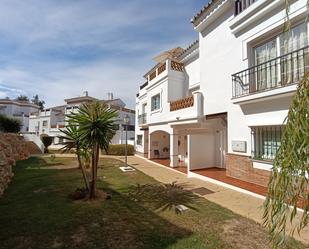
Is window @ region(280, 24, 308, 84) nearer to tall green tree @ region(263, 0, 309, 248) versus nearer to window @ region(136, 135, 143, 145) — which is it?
tall green tree @ region(263, 0, 309, 248)

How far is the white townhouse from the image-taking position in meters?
8.85

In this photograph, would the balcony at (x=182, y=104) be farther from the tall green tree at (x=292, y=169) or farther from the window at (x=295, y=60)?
the tall green tree at (x=292, y=169)

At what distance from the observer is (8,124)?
30641mm

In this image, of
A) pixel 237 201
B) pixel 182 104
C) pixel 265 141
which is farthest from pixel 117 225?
pixel 182 104

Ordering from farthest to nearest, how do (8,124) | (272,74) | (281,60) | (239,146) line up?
(8,124) < (239,146) < (272,74) < (281,60)

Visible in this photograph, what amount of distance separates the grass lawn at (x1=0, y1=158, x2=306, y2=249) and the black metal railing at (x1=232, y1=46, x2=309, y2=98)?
18.9 feet

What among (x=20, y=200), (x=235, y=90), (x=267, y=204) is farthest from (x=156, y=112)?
(x=267, y=204)

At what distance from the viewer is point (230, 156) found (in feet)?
38.4

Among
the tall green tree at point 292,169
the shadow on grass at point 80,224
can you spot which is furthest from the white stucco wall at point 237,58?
the tall green tree at point 292,169

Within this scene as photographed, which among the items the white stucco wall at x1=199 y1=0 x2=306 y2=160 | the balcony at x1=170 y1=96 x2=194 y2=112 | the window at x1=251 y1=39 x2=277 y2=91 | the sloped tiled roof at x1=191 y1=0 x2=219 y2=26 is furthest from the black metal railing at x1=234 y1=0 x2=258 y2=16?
the balcony at x1=170 y1=96 x2=194 y2=112

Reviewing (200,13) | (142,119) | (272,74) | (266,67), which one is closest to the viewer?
(272,74)

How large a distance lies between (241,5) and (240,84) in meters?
4.02

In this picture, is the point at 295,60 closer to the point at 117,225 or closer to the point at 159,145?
the point at 117,225

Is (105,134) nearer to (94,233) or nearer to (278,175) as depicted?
A: (94,233)
